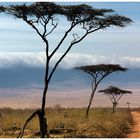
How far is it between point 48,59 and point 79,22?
2.15 metres

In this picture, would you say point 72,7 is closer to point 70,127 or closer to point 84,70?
point 70,127

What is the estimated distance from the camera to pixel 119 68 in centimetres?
3162

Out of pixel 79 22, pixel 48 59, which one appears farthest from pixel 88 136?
pixel 79 22

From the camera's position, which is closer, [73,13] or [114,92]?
[73,13]

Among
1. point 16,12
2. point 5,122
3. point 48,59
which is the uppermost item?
point 16,12

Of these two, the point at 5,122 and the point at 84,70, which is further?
the point at 84,70

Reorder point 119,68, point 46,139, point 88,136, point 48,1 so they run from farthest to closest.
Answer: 1. point 119,68
2. point 48,1
3. point 88,136
4. point 46,139

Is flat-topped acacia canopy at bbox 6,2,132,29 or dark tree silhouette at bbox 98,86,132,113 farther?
dark tree silhouette at bbox 98,86,132,113

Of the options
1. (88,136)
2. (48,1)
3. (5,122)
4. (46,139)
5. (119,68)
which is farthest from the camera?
(119,68)

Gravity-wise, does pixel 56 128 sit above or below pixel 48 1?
below

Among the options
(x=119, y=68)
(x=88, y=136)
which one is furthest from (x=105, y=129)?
(x=119, y=68)

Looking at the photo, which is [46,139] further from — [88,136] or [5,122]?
[5,122]

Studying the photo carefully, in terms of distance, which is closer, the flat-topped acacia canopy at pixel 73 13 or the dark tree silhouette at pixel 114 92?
the flat-topped acacia canopy at pixel 73 13

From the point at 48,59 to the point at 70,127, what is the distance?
2.52m
